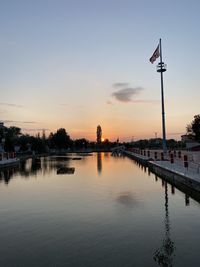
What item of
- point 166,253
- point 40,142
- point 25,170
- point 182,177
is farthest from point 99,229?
point 40,142

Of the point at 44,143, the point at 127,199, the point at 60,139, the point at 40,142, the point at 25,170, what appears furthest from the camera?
the point at 60,139

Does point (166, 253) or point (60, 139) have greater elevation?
point (60, 139)

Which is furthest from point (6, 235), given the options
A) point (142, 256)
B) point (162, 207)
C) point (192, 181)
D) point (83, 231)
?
point (192, 181)

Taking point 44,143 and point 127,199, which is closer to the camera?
point 127,199

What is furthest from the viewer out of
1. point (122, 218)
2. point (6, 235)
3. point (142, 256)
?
point (122, 218)

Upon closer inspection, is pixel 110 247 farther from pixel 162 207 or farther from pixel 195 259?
pixel 162 207

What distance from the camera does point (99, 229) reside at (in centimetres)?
1154

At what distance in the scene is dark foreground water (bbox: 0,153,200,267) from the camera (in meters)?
Result: 8.68

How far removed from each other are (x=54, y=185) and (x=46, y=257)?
15.2 metres

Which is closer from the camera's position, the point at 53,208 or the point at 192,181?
the point at 53,208

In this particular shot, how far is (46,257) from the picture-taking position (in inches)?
346

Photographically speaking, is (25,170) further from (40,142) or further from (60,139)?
(60,139)

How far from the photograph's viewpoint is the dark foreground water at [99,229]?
868 cm

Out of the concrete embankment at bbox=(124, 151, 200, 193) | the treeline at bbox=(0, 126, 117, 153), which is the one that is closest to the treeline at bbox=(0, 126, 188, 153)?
the treeline at bbox=(0, 126, 117, 153)
